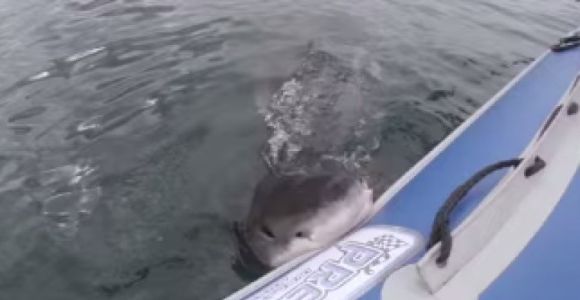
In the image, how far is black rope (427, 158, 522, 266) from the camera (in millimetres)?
2520

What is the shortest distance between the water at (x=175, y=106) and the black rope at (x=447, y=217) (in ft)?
4.62

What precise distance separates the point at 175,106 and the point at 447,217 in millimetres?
3539

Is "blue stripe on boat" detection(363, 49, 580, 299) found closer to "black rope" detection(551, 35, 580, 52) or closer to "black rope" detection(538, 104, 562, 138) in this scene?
"black rope" detection(538, 104, 562, 138)

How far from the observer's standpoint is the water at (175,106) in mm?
3879

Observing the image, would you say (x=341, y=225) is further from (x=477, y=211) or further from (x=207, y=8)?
(x=207, y=8)

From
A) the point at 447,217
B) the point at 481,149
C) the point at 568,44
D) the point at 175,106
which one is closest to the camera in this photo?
the point at 447,217

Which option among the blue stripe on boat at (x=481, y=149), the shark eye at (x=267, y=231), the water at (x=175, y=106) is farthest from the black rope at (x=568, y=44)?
the shark eye at (x=267, y=231)

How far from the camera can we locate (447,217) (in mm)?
2773

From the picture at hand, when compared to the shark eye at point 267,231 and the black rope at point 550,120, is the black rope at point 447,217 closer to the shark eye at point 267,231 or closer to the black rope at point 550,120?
the black rope at point 550,120

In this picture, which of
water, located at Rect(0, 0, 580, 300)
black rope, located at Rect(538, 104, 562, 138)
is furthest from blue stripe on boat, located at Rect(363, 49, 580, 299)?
water, located at Rect(0, 0, 580, 300)

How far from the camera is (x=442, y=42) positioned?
7516 mm

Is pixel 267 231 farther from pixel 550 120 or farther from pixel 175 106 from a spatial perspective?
pixel 175 106

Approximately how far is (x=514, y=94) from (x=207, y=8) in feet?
17.6

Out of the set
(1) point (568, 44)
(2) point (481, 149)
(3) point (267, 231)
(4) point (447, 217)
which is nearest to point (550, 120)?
(2) point (481, 149)
